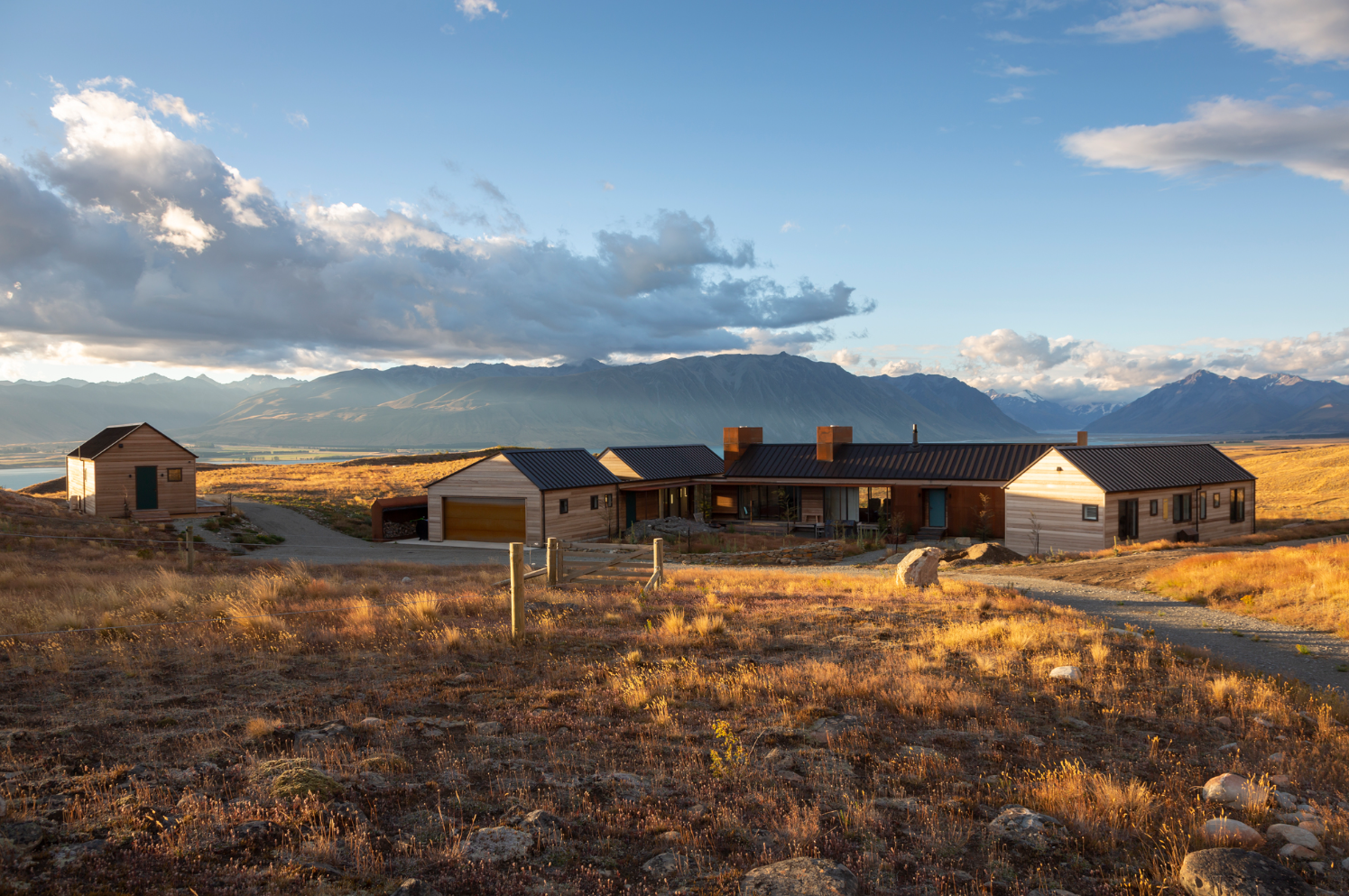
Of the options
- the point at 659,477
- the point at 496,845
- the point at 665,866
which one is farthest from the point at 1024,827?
the point at 659,477

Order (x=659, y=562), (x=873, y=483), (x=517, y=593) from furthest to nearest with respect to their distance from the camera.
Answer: (x=873, y=483) < (x=659, y=562) < (x=517, y=593)

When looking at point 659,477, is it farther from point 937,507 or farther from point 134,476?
point 134,476

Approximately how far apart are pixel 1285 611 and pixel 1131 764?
41.1ft

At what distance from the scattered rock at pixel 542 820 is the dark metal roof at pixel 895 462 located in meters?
34.4

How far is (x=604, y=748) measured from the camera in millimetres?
7152

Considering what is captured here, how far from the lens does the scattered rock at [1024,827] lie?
539 centimetres

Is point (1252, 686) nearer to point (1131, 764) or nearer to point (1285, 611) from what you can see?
point (1131, 764)

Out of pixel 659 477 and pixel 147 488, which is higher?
pixel 659 477

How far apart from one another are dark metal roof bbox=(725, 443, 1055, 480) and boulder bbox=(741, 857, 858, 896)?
34205 millimetres

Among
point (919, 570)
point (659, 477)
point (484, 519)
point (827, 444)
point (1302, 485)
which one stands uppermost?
point (827, 444)

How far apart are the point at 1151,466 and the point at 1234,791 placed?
3259cm

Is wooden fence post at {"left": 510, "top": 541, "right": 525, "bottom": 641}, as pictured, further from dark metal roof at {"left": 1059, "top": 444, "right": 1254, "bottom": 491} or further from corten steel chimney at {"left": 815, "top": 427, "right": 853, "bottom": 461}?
corten steel chimney at {"left": 815, "top": 427, "right": 853, "bottom": 461}

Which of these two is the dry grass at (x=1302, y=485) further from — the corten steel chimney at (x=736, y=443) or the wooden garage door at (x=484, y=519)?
the wooden garage door at (x=484, y=519)

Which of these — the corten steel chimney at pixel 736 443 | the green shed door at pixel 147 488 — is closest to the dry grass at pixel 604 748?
the green shed door at pixel 147 488
